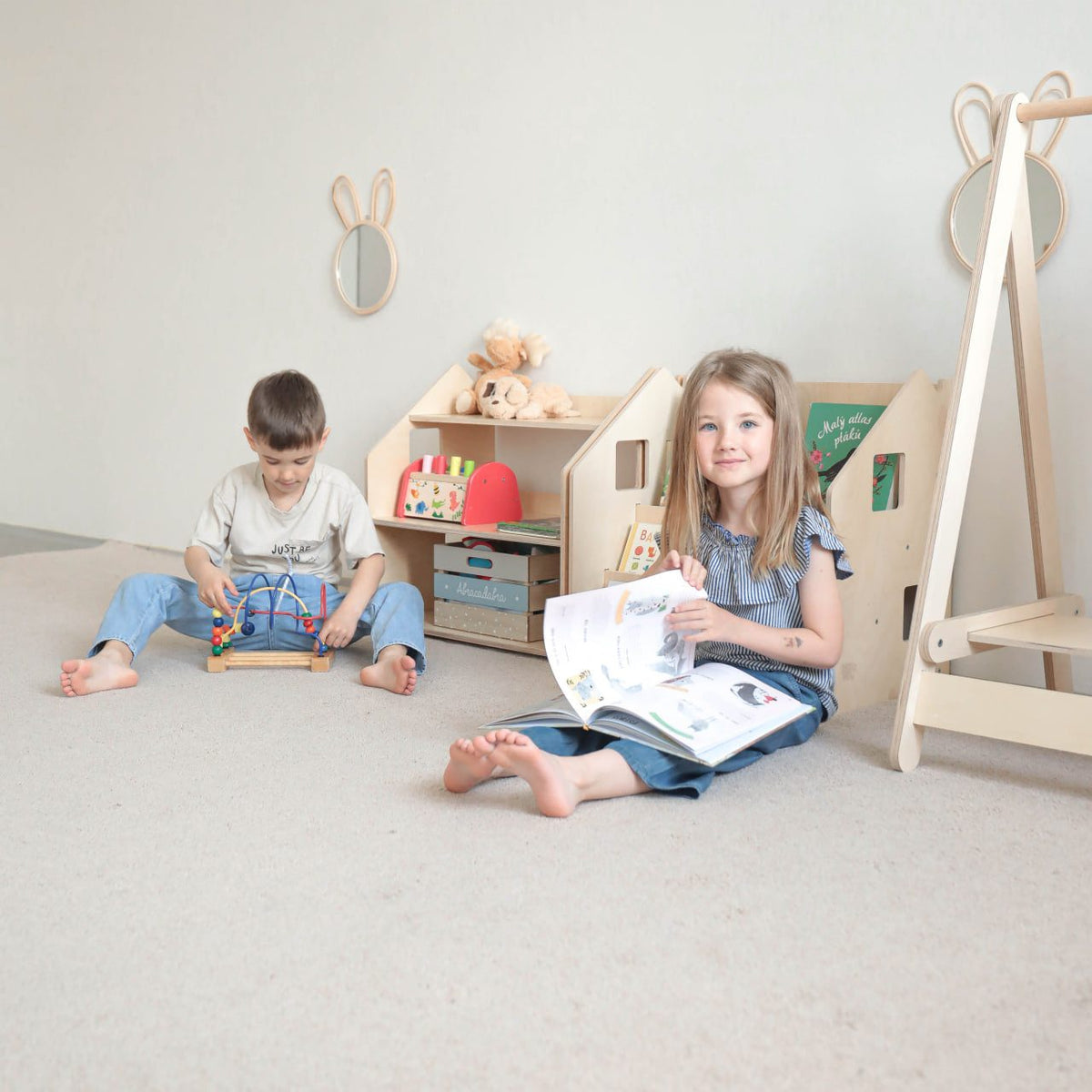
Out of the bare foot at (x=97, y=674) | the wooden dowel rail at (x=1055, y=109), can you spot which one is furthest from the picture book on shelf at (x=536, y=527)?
the wooden dowel rail at (x=1055, y=109)

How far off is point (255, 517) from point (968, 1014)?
1.45 metres

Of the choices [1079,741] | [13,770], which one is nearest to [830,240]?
[1079,741]

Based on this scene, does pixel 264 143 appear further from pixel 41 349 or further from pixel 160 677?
pixel 160 677

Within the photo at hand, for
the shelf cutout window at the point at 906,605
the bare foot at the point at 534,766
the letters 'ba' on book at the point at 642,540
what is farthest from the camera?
the letters 'ba' on book at the point at 642,540

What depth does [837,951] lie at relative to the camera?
95cm

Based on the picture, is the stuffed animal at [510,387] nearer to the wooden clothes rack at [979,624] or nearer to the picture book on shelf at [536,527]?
the picture book on shelf at [536,527]

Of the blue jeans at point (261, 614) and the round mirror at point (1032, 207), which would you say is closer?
the round mirror at point (1032, 207)

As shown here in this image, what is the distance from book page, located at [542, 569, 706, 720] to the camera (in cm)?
135

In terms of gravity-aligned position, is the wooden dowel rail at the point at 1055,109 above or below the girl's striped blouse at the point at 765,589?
above

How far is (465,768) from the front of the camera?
1275 mm

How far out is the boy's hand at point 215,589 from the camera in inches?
72.3

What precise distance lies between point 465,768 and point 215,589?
74 centimetres

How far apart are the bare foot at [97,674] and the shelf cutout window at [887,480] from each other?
119cm

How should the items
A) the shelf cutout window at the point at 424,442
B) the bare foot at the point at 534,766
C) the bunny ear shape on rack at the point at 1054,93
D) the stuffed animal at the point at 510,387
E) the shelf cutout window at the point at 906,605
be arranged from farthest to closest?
the shelf cutout window at the point at 424,442 → the stuffed animal at the point at 510,387 → the shelf cutout window at the point at 906,605 → the bunny ear shape on rack at the point at 1054,93 → the bare foot at the point at 534,766
